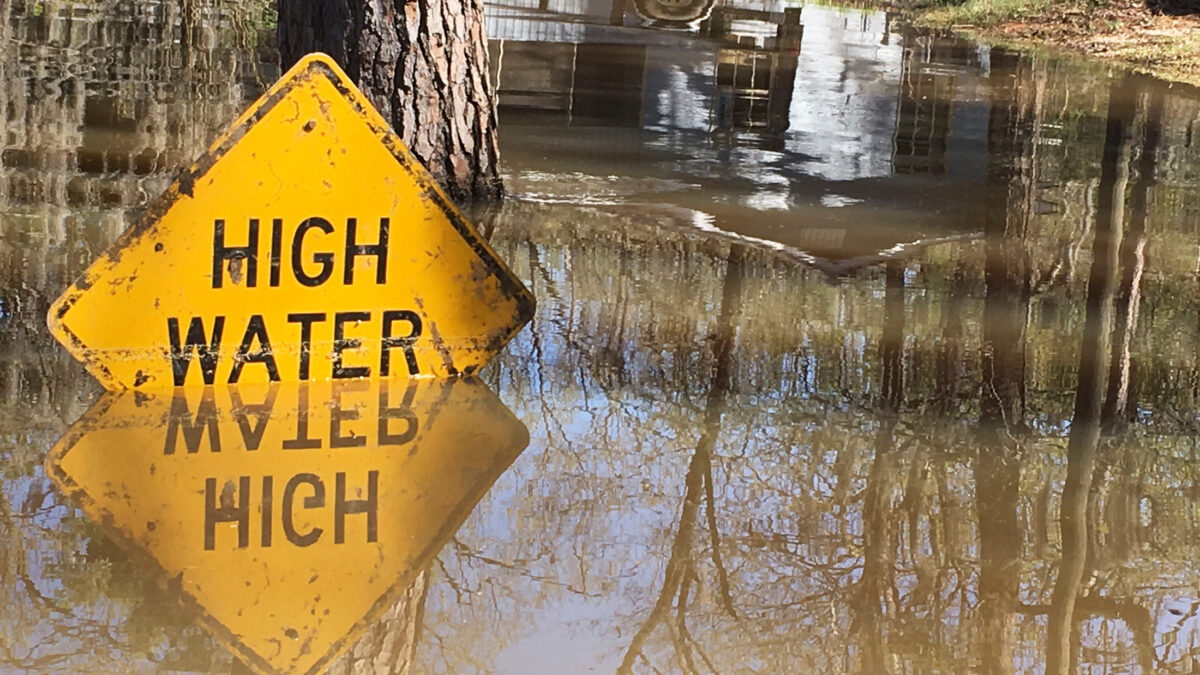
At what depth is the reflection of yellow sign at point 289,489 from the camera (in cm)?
370

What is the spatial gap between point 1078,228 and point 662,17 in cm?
1352

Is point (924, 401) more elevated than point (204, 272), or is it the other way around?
point (204, 272)

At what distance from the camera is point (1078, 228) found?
848cm

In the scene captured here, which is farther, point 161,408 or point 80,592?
point 161,408

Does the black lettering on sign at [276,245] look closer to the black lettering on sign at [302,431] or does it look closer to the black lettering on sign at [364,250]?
the black lettering on sign at [364,250]

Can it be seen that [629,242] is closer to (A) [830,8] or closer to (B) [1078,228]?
(B) [1078,228]

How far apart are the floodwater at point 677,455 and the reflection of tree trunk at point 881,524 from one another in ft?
0.04

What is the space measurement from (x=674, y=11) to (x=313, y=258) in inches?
681

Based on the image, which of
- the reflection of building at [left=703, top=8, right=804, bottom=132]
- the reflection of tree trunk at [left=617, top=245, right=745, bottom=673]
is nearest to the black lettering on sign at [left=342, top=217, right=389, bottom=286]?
the reflection of tree trunk at [left=617, top=245, right=745, bottom=673]

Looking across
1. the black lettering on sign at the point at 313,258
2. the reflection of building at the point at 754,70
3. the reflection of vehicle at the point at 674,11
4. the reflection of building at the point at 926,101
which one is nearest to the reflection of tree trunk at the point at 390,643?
the black lettering on sign at the point at 313,258

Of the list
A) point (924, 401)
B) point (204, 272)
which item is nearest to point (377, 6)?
point (204, 272)

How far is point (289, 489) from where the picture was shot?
4.34 m

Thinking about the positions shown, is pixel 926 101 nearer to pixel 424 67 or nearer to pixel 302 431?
pixel 424 67

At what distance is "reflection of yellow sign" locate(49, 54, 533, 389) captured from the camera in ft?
16.1
